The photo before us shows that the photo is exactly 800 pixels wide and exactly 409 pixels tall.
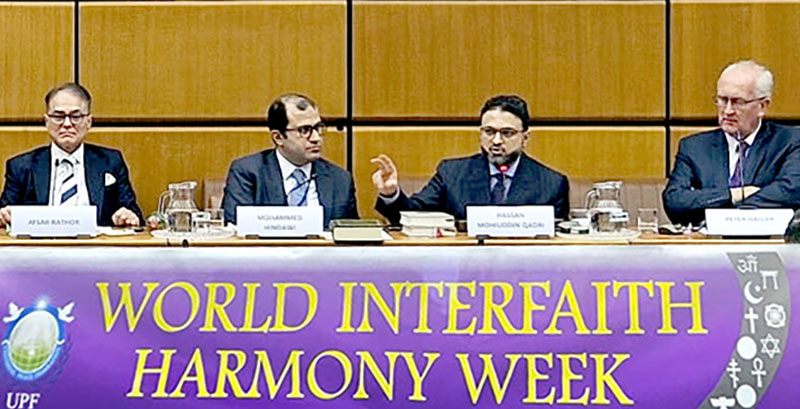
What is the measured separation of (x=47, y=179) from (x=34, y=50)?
90cm

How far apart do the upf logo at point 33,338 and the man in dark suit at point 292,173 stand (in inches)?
47.6

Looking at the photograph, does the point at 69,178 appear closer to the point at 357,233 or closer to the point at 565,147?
the point at 357,233

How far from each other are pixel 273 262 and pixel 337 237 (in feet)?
0.61

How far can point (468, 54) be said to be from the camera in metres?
4.43

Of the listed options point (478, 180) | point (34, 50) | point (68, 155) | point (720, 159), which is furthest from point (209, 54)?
point (720, 159)

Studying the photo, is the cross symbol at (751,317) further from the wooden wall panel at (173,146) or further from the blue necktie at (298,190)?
the wooden wall panel at (173,146)

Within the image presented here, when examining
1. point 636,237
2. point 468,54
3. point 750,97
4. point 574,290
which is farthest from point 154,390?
point 468,54

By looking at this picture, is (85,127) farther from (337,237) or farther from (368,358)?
(368,358)

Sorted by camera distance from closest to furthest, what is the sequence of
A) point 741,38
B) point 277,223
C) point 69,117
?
1. point 277,223
2. point 69,117
3. point 741,38

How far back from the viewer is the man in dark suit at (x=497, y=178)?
11.3ft

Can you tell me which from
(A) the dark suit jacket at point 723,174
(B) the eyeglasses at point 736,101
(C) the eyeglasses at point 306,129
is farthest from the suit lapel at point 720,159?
(C) the eyeglasses at point 306,129

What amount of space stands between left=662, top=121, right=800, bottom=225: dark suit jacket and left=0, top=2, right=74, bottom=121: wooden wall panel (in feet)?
8.11

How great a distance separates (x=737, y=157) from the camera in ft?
11.6

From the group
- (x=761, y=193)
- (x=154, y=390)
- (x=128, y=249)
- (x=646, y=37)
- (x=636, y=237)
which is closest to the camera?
(x=154, y=390)
